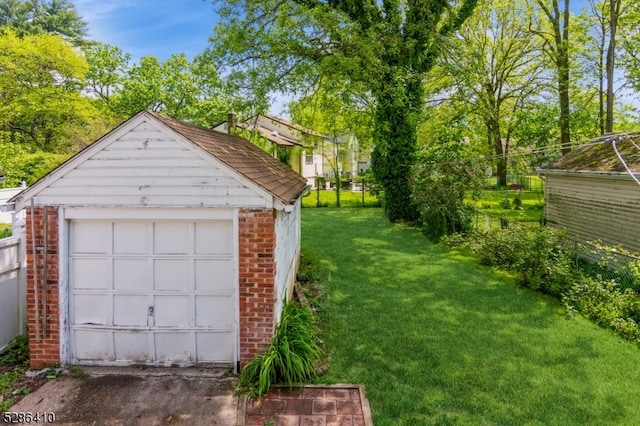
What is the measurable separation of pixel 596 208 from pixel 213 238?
37.2ft

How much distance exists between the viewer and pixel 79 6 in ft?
136

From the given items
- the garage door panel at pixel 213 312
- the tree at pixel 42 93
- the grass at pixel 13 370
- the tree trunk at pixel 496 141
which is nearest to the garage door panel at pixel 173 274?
the garage door panel at pixel 213 312

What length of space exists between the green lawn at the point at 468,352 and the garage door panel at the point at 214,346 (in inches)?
58.1

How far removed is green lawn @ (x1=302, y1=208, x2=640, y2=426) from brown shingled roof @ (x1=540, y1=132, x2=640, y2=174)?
4.29 m

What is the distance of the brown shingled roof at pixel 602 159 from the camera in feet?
34.9

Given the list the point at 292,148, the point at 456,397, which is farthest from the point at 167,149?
the point at 292,148

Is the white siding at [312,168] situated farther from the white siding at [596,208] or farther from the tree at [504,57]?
the white siding at [596,208]

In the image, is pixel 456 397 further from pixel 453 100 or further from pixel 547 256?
pixel 453 100

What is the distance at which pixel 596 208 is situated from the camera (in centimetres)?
1170

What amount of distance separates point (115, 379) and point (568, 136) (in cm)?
2479

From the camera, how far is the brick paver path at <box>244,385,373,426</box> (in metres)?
4.45

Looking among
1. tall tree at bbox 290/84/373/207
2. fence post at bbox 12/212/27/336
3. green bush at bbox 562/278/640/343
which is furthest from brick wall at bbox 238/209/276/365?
tall tree at bbox 290/84/373/207

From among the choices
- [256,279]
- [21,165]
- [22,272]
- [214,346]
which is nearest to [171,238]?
[256,279]

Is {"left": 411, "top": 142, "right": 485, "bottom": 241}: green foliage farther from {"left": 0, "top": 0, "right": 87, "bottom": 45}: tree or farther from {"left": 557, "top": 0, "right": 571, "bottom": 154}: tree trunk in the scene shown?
{"left": 0, "top": 0, "right": 87, "bottom": 45}: tree
